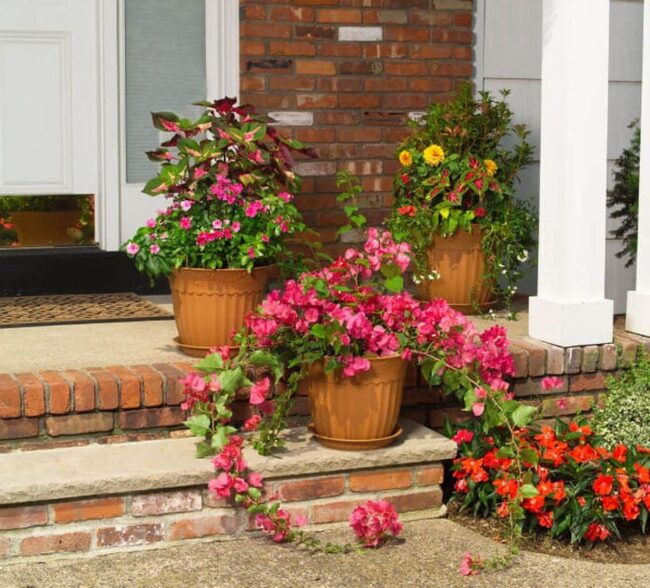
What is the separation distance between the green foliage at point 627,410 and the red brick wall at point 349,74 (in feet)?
4.97

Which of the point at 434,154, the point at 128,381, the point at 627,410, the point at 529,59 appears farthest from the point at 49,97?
the point at 627,410

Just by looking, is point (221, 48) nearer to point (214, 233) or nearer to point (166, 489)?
point (214, 233)

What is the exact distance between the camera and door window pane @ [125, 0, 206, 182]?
219 inches

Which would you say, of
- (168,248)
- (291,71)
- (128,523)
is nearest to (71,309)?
(168,248)

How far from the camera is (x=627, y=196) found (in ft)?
19.5

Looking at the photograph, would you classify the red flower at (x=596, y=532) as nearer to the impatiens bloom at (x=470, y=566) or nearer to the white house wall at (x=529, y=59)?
the impatiens bloom at (x=470, y=566)

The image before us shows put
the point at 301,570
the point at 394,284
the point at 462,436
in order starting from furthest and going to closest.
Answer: the point at 462,436 < the point at 394,284 < the point at 301,570

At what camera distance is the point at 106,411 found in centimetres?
394

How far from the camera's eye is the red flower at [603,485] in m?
3.83

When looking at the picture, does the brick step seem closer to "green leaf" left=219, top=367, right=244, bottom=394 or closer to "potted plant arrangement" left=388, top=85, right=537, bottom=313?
"green leaf" left=219, top=367, right=244, bottom=394

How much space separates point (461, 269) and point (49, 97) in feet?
6.58

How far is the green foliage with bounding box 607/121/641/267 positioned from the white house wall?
0.08 m

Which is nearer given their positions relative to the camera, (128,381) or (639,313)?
(128,381)

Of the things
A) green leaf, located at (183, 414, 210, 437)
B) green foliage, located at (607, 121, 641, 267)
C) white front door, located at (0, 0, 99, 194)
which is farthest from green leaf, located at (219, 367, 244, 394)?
green foliage, located at (607, 121, 641, 267)
